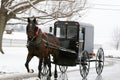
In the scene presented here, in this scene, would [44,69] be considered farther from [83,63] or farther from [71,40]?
[71,40]

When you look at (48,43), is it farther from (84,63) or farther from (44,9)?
(44,9)

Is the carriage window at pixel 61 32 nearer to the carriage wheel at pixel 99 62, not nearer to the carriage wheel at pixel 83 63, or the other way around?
the carriage wheel at pixel 83 63

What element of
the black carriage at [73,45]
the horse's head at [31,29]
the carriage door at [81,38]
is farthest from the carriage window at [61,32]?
the horse's head at [31,29]

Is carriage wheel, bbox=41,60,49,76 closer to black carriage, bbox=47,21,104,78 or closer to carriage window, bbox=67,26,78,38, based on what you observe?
black carriage, bbox=47,21,104,78

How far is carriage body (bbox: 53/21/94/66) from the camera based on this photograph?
17.8 meters

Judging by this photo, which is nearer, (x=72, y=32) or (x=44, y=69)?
(x=44, y=69)

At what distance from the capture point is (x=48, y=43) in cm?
1560

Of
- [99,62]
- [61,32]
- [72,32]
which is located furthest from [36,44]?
[99,62]

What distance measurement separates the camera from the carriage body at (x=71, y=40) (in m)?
17.8

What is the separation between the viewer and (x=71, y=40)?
59.5 ft

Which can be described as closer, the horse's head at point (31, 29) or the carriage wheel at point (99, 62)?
the horse's head at point (31, 29)

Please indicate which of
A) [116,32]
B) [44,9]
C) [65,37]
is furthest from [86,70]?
[116,32]

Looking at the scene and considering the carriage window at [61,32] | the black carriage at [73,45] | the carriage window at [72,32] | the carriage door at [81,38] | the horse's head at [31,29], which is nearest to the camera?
the horse's head at [31,29]

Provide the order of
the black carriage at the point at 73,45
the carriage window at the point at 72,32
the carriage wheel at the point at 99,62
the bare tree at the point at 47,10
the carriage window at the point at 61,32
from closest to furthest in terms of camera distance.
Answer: the black carriage at the point at 73,45, the carriage window at the point at 72,32, the carriage window at the point at 61,32, the carriage wheel at the point at 99,62, the bare tree at the point at 47,10
